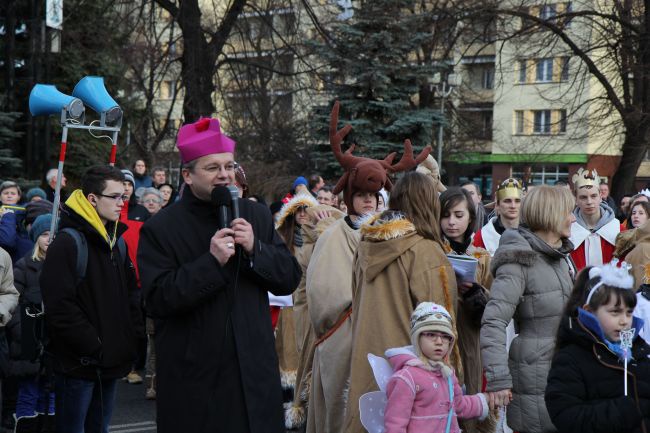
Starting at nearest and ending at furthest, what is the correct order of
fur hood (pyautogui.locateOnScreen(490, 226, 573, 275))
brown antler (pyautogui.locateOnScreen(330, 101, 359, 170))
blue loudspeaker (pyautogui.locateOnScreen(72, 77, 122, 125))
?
fur hood (pyautogui.locateOnScreen(490, 226, 573, 275)), brown antler (pyautogui.locateOnScreen(330, 101, 359, 170)), blue loudspeaker (pyautogui.locateOnScreen(72, 77, 122, 125))

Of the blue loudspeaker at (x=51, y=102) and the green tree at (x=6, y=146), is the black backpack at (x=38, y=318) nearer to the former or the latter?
the blue loudspeaker at (x=51, y=102)

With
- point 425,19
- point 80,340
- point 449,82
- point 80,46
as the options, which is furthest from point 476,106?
point 80,340

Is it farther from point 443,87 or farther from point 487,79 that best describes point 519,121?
point 443,87

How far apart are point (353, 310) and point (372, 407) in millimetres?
684

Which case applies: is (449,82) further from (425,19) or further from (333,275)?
(333,275)

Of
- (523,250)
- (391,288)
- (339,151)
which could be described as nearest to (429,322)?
(391,288)

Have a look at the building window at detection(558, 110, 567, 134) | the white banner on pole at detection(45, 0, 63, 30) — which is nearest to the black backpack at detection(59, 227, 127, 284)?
the white banner on pole at detection(45, 0, 63, 30)

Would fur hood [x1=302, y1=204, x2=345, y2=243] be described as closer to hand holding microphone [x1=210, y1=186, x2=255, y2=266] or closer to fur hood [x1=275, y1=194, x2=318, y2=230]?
fur hood [x1=275, y1=194, x2=318, y2=230]

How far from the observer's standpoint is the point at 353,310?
17.6 ft

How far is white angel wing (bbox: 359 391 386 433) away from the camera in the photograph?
4824mm

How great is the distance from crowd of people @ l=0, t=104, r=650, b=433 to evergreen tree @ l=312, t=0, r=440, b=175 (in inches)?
559

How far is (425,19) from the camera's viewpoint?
2216 centimetres

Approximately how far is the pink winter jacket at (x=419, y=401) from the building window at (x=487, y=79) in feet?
155

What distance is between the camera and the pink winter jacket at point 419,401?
15.2 ft
